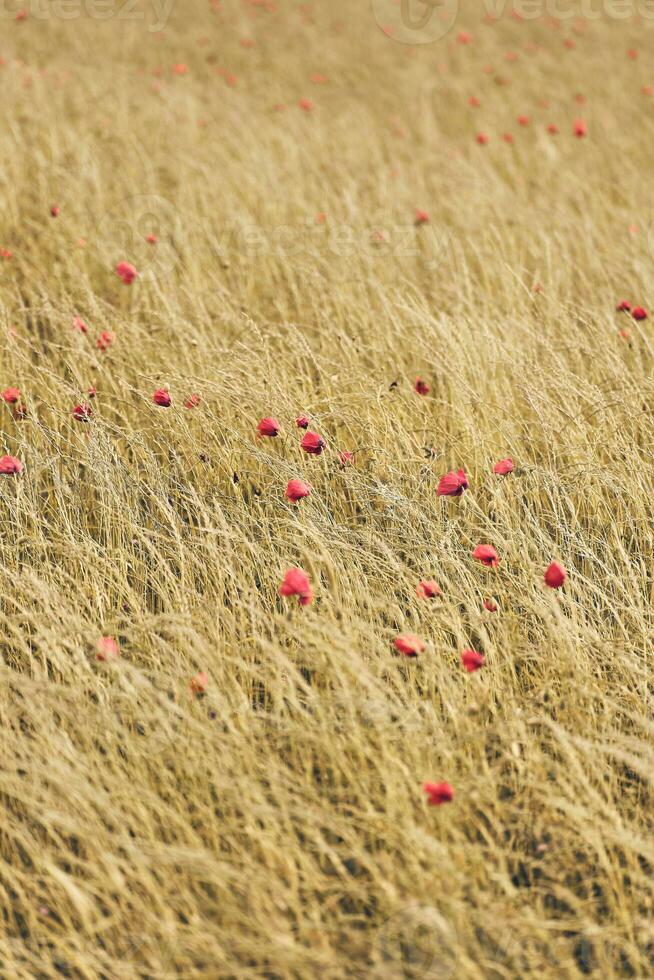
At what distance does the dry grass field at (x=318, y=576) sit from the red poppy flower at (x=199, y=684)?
4 cm

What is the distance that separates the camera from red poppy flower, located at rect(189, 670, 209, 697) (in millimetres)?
1696

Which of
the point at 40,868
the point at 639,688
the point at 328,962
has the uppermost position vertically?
the point at 639,688

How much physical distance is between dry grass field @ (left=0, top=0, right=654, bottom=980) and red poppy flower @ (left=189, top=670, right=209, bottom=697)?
0.04m

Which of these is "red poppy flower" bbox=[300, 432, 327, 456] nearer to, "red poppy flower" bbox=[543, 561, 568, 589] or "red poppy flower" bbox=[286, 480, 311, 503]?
"red poppy flower" bbox=[286, 480, 311, 503]

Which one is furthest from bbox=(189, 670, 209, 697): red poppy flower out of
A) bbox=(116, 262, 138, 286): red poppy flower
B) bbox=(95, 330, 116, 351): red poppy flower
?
bbox=(116, 262, 138, 286): red poppy flower

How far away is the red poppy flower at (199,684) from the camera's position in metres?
1.70

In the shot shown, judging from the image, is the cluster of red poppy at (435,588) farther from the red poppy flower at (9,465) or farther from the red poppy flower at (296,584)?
the red poppy flower at (9,465)

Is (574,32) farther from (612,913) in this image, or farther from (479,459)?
(612,913)

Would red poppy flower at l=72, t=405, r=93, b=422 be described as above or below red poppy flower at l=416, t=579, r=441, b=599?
below

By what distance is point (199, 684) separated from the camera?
171 centimetres

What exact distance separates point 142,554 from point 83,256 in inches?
69.5

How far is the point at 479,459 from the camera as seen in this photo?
2.44m

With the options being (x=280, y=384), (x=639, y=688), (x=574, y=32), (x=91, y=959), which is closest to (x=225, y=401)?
(x=280, y=384)

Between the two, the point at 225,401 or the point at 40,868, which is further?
the point at 225,401
